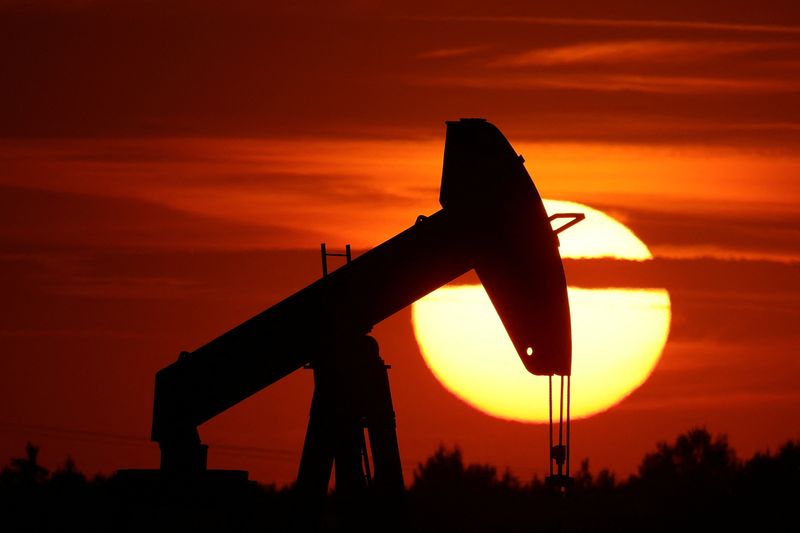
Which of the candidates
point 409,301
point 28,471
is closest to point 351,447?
point 409,301

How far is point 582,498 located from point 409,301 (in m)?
37.9

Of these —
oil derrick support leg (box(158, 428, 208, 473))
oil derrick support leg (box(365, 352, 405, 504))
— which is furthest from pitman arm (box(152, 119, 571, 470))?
oil derrick support leg (box(158, 428, 208, 473))

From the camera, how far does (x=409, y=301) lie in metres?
15.9

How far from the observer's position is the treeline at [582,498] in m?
30.4

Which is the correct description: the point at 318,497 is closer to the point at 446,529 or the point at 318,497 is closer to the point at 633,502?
the point at 446,529

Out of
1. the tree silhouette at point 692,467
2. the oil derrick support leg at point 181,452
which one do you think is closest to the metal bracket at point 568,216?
the oil derrick support leg at point 181,452

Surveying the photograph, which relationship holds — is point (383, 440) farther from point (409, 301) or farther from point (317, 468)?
point (409, 301)

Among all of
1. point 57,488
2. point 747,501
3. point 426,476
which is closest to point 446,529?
point 747,501

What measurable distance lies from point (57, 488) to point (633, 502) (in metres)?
21.5

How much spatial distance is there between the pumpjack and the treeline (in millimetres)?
1906

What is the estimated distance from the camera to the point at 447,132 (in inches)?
635

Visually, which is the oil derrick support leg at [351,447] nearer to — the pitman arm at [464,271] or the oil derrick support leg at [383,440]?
the oil derrick support leg at [383,440]

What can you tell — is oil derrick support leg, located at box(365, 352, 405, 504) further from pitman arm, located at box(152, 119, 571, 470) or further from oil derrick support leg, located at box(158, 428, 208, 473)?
oil derrick support leg, located at box(158, 428, 208, 473)

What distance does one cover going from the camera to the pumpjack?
15609 millimetres
